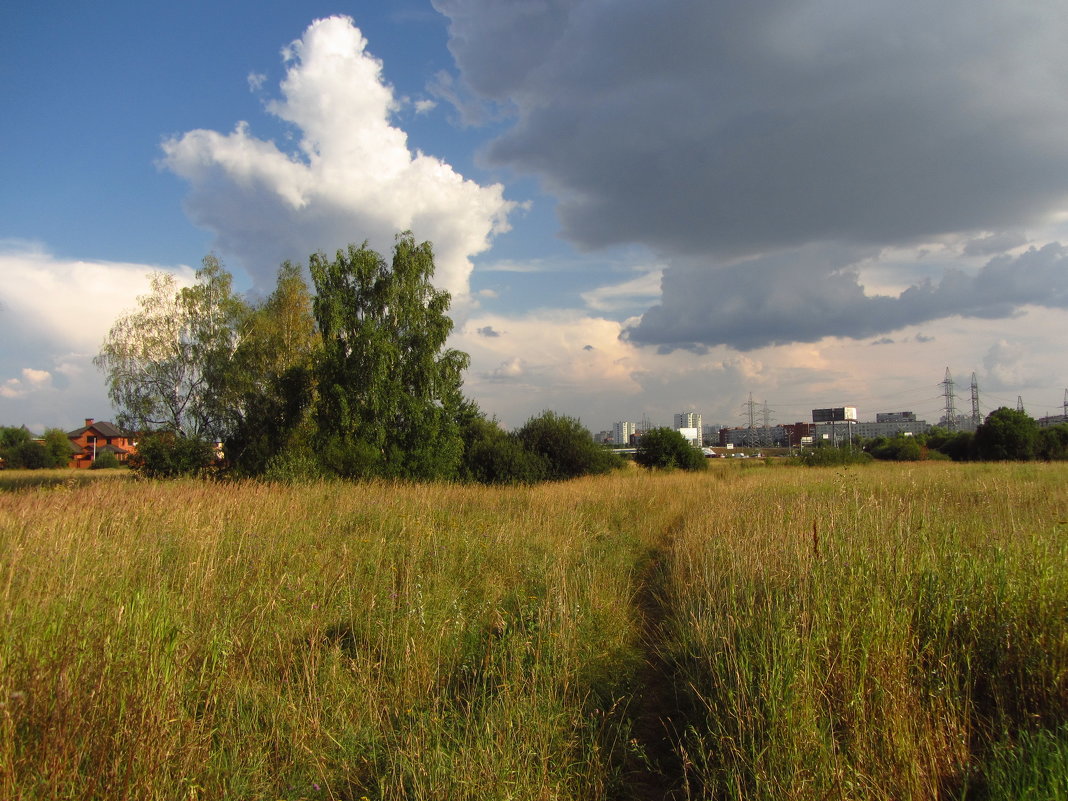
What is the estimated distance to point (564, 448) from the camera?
1254 inches

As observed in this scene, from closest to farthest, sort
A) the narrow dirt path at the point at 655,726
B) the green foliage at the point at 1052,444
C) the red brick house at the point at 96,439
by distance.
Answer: the narrow dirt path at the point at 655,726 → the green foliage at the point at 1052,444 → the red brick house at the point at 96,439

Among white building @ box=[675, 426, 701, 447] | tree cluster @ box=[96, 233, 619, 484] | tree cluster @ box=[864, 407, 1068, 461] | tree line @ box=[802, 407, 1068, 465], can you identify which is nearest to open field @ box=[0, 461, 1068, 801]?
tree cluster @ box=[96, 233, 619, 484]

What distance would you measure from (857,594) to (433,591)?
4.10 m

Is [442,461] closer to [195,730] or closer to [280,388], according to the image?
[280,388]

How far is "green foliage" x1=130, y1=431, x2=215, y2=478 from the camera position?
28.7 m

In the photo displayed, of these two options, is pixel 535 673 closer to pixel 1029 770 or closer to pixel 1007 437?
pixel 1029 770

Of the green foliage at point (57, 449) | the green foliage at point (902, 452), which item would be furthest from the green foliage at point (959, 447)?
the green foliage at point (57, 449)

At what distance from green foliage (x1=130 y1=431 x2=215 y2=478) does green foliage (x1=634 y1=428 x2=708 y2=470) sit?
24607 mm

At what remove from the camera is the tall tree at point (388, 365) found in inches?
1059

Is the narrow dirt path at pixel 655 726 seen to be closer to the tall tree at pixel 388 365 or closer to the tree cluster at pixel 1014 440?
the tall tree at pixel 388 365

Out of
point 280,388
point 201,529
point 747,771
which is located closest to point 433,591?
point 201,529

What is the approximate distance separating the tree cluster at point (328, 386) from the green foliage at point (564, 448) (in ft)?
0.22

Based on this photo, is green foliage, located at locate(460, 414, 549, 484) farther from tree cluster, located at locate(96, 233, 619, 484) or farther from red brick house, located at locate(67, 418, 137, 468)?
red brick house, located at locate(67, 418, 137, 468)

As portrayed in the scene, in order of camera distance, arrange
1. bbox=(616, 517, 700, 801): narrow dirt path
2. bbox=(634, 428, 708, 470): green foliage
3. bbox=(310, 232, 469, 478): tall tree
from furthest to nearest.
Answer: bbox=(634, 428, 708, 470): green foliage, bbox=(310, 232, 469, 478): tall tree, bbox=(616, 517, 700, 801): narrow dirt path
